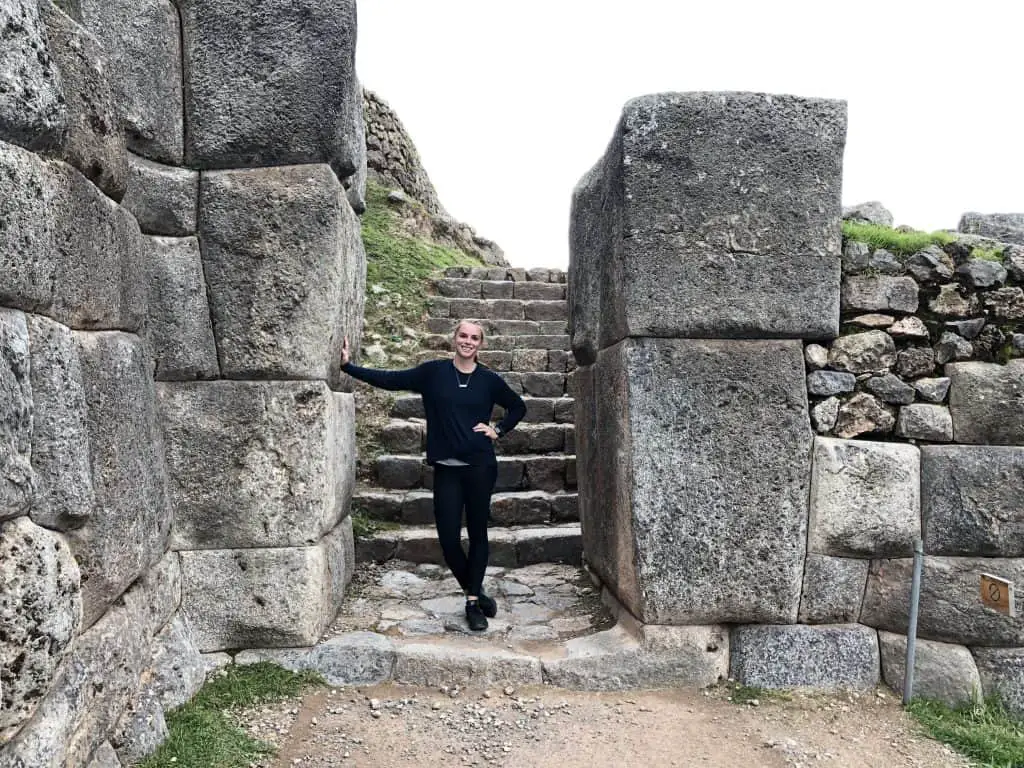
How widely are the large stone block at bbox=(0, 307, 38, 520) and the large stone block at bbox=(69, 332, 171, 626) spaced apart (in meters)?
0.43

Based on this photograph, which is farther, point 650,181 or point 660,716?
point 650,181

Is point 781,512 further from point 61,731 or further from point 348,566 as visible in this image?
point 61,731

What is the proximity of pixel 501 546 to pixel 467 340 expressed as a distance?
1.76 meters

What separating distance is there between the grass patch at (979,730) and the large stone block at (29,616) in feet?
10.3

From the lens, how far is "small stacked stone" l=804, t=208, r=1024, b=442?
3203 millimetres

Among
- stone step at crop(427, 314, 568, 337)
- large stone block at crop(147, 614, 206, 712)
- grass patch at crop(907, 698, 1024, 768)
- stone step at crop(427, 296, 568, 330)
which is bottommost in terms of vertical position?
grass patch at crop(907, 698, 1024, 768)

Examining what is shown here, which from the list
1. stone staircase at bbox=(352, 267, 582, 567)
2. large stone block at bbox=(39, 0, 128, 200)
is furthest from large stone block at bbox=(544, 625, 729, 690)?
large stone block at bbox=(39, 0, 128, 200)

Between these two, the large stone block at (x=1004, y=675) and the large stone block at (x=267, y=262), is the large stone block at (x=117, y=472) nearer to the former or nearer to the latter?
the large stone block at (x=267, y=262)

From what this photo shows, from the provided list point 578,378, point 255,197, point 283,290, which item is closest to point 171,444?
point 283,290

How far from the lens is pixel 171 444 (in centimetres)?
311

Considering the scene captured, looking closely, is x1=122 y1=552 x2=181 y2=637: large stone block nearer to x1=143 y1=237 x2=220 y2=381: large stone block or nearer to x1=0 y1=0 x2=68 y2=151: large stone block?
x1=143 y1=237 x2=220 y2=381: large stone block

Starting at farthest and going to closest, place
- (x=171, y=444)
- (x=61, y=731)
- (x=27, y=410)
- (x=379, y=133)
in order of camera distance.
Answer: (x=379, y=133) → (x=171, y=444) → (x=61, y=731) → (x=27, y=410)

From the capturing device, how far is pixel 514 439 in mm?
5676

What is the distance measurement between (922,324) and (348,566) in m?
3.29
